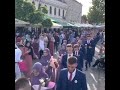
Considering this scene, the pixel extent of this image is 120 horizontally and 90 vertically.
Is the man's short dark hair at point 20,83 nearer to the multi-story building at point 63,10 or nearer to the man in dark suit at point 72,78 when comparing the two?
Answer: the man in dark suit at point 72,78

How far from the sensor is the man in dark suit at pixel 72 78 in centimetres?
268

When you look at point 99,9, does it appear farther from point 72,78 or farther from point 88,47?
point 72,78

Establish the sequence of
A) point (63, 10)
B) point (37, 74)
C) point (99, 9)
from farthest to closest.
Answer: point (99, 9) → point (63, 10) → point (37, 74)

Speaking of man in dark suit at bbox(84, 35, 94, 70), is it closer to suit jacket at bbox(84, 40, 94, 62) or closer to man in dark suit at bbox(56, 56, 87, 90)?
suit jacket at bbox(84, 40, 94, 62)

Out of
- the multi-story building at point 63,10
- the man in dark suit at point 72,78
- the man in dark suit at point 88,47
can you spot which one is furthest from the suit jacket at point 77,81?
the man in dark suit at point 88,47

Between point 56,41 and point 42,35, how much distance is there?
0.67m

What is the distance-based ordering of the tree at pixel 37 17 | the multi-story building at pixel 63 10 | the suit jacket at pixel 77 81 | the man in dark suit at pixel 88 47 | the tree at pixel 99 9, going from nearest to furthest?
the tree at pixel 99 9
the suit jacket at pixel 77 81
the multi-story building at pixel 63 10
the man in dark suit at pixel 88 47
the tree at pixel 37 17

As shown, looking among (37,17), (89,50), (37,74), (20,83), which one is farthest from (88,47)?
(20,83)

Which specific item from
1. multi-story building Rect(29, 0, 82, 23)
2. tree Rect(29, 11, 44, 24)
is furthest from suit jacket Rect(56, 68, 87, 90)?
tree Rect(29, 11, 44, 24)

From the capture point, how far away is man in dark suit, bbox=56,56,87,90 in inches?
105

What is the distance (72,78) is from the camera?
2686 millimetres
